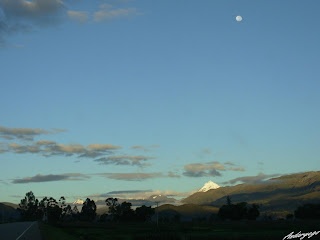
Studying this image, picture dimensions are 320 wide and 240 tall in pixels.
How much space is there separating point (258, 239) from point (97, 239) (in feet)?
97.3

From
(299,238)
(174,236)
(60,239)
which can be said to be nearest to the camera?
(60,239)

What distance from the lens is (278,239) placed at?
7656cm

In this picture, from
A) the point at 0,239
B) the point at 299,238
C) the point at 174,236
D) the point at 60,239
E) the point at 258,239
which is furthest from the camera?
the point at 258,239

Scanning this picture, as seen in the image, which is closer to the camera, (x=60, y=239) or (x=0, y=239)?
(x=0, y=239)

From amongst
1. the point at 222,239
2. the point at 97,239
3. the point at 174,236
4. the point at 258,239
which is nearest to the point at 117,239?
the point at 97,239

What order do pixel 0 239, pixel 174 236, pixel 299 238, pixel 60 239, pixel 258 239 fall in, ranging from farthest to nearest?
pixel 258 239 → pixel 174 236 → pixel 299 238 → pixel 60 239 → pixel 0 239

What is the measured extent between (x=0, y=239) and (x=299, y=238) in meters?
42.9

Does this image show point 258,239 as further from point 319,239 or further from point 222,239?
point 319,239

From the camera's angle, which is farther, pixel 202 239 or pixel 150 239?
pixel 202 239

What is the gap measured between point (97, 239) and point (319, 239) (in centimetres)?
3777

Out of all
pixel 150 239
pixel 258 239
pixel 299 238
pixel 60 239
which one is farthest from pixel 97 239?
pixel 299 238

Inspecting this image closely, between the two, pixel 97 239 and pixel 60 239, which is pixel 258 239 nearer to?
pixel 97 239

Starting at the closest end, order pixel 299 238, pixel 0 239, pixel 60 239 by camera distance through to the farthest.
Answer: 1. pixel 0 239
2. pixel 60 239
3. pixel 299 238

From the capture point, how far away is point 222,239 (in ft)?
281
